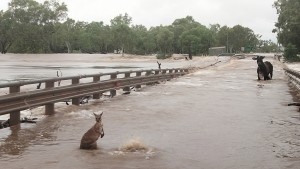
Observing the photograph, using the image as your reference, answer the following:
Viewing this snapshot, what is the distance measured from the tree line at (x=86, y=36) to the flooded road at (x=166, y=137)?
352 ft

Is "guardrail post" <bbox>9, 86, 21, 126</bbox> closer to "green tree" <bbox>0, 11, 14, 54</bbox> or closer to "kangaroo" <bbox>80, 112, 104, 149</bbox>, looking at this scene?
"kangaroo" <bbox>80, 112, 104, 149</bbox>

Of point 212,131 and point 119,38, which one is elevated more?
point 119,38

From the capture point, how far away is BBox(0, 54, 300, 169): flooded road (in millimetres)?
7008

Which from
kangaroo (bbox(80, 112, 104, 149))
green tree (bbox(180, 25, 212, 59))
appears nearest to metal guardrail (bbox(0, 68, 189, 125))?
kangaroo (bbox(80, 112, 104, 149))

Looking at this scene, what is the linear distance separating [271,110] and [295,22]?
5879 cm

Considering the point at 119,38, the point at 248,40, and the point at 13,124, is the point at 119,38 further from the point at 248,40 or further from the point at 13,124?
the point at 13,124

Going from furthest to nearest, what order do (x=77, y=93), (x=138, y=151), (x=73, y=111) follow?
(x=77, y=93) < (x=73, y=111) < (x=138, y=151)

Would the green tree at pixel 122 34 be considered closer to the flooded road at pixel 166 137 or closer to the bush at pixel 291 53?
the bush at pixel 291 53

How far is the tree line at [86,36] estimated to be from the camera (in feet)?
424

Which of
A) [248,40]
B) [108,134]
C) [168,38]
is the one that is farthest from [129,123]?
[248,40]

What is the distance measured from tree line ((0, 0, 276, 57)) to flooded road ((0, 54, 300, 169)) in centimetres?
10741

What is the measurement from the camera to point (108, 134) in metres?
9.31

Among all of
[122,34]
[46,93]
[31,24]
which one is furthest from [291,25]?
[31,24]

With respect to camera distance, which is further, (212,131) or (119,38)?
(119,38)
